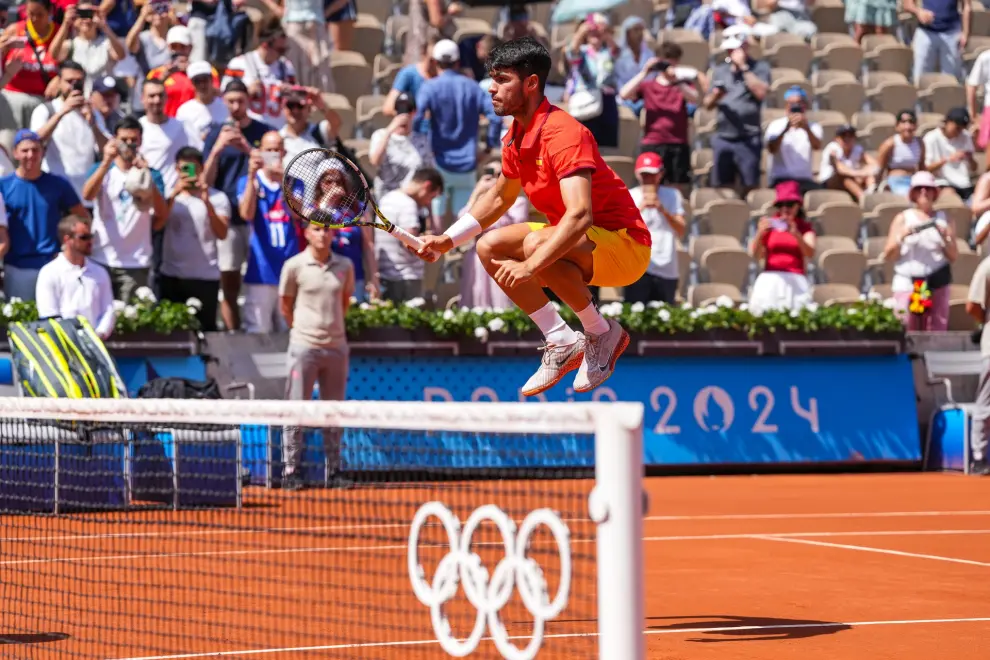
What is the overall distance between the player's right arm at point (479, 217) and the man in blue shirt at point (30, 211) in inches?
268

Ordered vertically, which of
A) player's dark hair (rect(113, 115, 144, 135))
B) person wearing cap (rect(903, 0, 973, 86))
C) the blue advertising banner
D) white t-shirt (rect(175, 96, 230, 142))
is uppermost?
person wearing cap (rect(903, 0, 973, 86))

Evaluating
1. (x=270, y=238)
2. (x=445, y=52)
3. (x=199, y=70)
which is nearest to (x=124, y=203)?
(x=270, y=238)

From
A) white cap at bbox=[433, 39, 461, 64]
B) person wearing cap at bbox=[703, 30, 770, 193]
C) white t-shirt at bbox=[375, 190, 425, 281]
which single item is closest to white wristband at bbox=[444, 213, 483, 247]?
white t-shirt at bbox=[375, 190, 425, 281]

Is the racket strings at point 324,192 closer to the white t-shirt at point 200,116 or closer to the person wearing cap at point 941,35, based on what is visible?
the white t-shirt at point 200,116

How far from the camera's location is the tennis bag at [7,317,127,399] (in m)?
11.7

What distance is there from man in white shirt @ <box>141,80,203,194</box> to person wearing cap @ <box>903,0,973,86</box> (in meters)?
11.3

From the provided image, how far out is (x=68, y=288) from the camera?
12.6 m

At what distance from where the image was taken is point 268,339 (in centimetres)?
1410

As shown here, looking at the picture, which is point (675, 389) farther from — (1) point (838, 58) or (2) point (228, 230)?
(1) point (838, 58)

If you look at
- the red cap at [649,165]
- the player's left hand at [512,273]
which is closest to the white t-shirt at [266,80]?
the red cap at [649,165]

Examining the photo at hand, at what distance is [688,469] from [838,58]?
883cm

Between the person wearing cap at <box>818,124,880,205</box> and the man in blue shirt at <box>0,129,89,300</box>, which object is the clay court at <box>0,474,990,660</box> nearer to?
the man in blue shirt at <box>0,129,89,300</box>

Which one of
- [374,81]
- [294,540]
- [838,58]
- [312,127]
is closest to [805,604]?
[294,540]

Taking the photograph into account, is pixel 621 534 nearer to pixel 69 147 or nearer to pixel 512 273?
pixel 512 273
